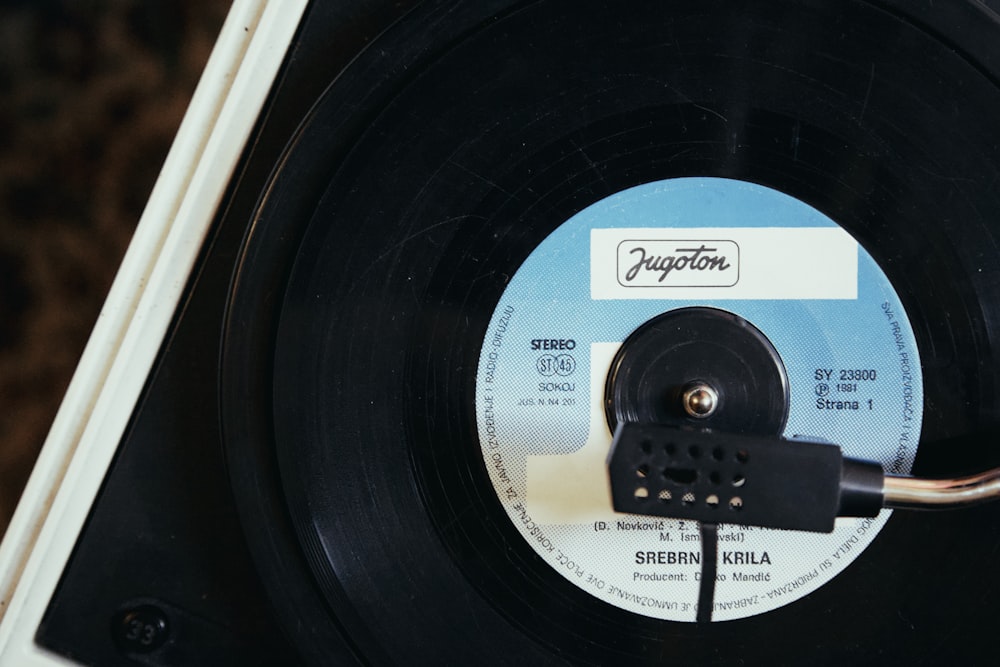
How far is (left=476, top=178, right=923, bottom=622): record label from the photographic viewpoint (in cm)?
53

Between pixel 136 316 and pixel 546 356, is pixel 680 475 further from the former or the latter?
pixel 136 316

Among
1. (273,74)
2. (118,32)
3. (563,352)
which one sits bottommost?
(563,352)

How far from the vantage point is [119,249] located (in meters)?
0.84

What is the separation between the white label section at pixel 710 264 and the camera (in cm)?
54

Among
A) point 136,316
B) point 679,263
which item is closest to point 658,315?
point 679,263

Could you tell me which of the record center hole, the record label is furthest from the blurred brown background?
the record center hole

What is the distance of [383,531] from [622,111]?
0.29 metres

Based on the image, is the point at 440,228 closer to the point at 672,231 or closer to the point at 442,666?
the point at 672,231

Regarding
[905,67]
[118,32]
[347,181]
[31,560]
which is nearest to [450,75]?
[347,181]

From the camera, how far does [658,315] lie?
0.54m

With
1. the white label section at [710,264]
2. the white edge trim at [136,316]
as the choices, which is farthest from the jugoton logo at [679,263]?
the white edge trim at [136,316]

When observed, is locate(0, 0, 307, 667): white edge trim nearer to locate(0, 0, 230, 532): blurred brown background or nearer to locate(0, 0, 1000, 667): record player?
locate(0, 0, 1000, 667): record player

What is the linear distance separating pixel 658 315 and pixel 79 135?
2.01 ft

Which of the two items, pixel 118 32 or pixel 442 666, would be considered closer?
pixel 442 666
